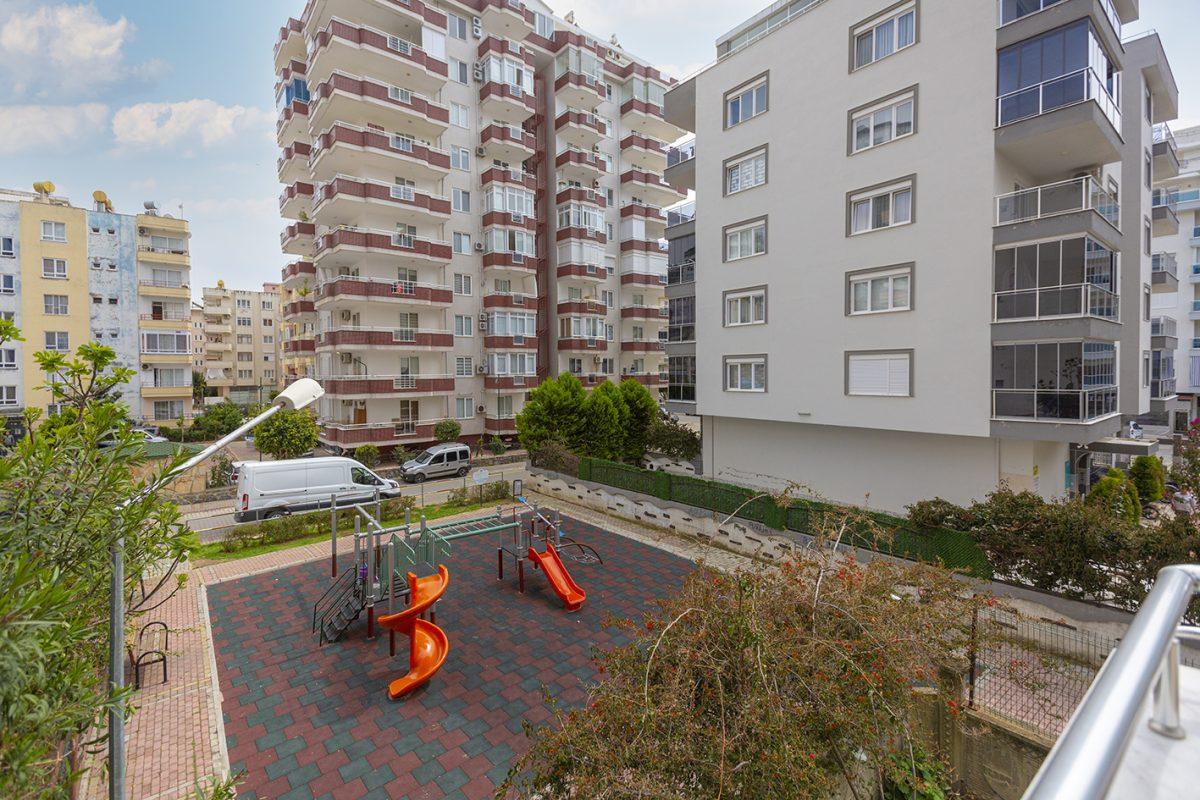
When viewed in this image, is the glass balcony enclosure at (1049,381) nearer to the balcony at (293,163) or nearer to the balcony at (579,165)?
the balcony at (579,165)

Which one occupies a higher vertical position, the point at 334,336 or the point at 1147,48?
the point at 1147,48

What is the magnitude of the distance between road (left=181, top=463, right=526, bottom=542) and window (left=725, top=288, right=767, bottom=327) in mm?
11625

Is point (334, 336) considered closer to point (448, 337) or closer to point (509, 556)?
point (448, 337)

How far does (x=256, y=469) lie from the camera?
18.7m

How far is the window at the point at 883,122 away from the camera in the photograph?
16.1 metres

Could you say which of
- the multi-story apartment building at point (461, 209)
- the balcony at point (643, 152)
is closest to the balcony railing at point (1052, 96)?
the multi-story apartment building at point (461, 209)

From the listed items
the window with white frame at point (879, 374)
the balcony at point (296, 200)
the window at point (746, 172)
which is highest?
the balcony at point (296, 200)

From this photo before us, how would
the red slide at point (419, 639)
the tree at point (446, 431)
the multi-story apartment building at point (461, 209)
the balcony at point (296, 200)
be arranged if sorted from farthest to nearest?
the balcony at point (296, 200)
the tree at point (446, 431)
the multi-story apartment building at point (461, 209)
the red slide at point (419, 639)

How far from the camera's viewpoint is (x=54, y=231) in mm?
34031

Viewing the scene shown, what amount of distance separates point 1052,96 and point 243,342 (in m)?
82.4

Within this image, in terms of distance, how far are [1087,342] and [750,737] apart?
15.3 meters

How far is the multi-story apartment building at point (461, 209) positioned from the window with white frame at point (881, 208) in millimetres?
18910

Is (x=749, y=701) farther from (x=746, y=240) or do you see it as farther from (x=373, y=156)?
(x=373, y=156)

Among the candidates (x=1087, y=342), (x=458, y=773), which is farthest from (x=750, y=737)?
(x=1087, y=342)
